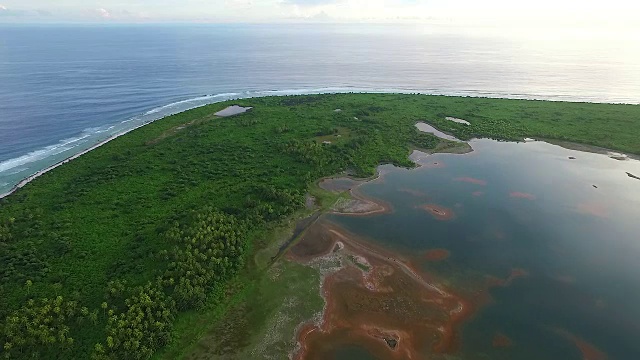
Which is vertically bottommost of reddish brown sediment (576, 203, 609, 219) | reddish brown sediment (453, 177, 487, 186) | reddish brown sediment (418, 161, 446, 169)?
reddish brown sediment (576, 203, 609, 219)

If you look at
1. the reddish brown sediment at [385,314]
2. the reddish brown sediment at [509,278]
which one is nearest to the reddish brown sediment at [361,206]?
the reddish brown sediment at [385,314]

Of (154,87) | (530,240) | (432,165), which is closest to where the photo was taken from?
(530,240)

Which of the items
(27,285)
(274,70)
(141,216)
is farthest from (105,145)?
(274,70)

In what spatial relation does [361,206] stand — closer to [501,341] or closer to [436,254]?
[436,254]

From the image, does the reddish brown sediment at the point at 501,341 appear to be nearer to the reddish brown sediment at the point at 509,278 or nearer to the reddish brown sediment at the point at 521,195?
the reddish brown sediment at the point at 509,278

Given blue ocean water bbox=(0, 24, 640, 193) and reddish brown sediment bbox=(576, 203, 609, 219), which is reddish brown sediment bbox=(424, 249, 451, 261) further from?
blue ocean water bbox=(0, 24, 640, 193)

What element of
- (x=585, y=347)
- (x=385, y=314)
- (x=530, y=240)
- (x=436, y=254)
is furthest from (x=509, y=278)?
(x=385, y=314)

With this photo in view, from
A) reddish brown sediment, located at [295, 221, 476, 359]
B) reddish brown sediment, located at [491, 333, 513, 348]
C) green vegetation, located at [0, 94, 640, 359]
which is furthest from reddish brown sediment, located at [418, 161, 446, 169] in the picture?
reddish brown sediment, located at [491, 333, 513, 348]
